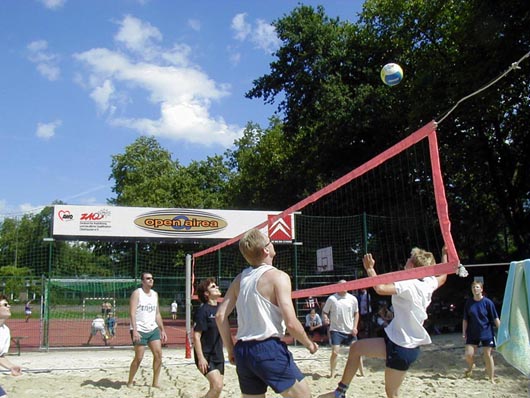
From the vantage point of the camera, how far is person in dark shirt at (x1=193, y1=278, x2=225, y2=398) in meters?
5.66

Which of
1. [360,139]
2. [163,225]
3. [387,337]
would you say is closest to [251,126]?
[360,139]

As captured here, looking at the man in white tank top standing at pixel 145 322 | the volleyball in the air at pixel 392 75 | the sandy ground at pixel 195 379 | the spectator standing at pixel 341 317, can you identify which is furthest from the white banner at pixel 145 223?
the volleyball in the air at pixel 392 75

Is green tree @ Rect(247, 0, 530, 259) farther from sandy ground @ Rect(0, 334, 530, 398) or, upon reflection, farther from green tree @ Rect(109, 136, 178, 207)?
green tree @ Rect(109, 136, 178, 207)

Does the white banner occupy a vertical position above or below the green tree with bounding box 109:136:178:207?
below

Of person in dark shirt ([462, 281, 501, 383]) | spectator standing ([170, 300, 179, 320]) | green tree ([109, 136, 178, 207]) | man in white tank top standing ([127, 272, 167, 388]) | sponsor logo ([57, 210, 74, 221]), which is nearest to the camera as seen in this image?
man in white tank top standing ([127, 272, 167, 388])

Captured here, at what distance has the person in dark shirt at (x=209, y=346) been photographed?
5.66 m

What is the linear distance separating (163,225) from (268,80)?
11322mm

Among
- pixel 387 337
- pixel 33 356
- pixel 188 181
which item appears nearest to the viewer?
pixel 387 337

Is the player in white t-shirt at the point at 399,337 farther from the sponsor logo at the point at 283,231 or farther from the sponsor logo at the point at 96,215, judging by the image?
the sponsor logo at the point at 96,215

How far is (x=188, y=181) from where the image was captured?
39.2 m

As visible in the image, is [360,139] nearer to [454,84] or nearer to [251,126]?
[454,84]

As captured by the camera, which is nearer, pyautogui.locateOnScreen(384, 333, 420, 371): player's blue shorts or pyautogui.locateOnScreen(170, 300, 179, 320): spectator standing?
pyautogui.locateOnScreen(384, 333, 420, 371): player's blue shorts

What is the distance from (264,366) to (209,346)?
2.52m

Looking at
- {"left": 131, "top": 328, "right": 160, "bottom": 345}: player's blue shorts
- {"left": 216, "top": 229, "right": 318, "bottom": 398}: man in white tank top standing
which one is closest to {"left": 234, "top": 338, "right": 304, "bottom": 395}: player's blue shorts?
{"left": 216, "top": 229, "right": 318, "bottom": 398}: man in white tank top standing
